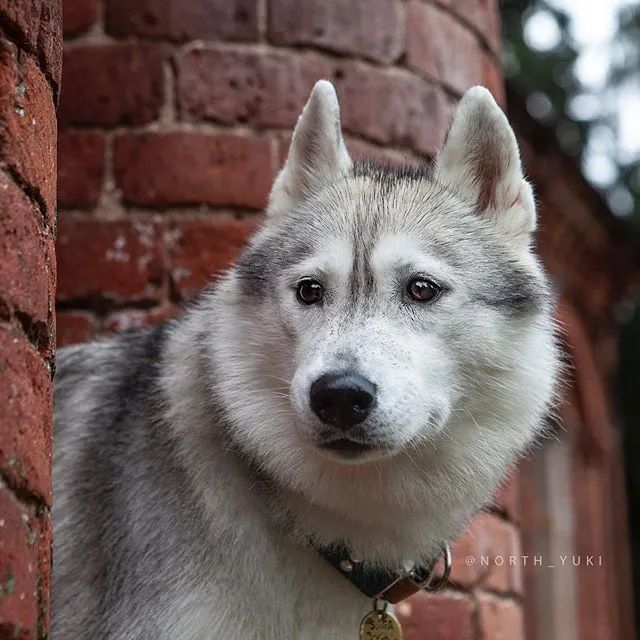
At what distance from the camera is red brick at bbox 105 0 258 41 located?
324 cm

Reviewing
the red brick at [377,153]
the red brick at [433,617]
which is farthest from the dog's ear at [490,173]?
the red brick at [433,617]

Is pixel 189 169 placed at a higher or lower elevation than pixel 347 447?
higher

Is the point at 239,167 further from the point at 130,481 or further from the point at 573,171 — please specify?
the point at 573,171

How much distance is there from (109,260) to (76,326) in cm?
23

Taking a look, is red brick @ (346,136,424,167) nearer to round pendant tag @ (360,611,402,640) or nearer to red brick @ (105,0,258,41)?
red brick @ (105,0,258,41)

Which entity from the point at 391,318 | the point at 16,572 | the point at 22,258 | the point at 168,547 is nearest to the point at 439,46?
the point at 391,318

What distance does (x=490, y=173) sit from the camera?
109 inches

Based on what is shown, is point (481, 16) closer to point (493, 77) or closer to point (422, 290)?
point (493, 77)

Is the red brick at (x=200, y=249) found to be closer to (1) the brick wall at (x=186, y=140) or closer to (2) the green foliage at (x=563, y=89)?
(1) the brick wall at (x=186, y=140)

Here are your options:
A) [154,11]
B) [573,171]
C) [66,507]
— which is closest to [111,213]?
[154,11]

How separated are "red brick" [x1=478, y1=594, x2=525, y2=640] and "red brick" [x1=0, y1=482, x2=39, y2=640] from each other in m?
1.98

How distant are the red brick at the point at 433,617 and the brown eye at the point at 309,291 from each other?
3.53 ft

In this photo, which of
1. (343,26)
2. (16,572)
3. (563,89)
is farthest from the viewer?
(563,89)

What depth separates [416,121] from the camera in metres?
3.40
